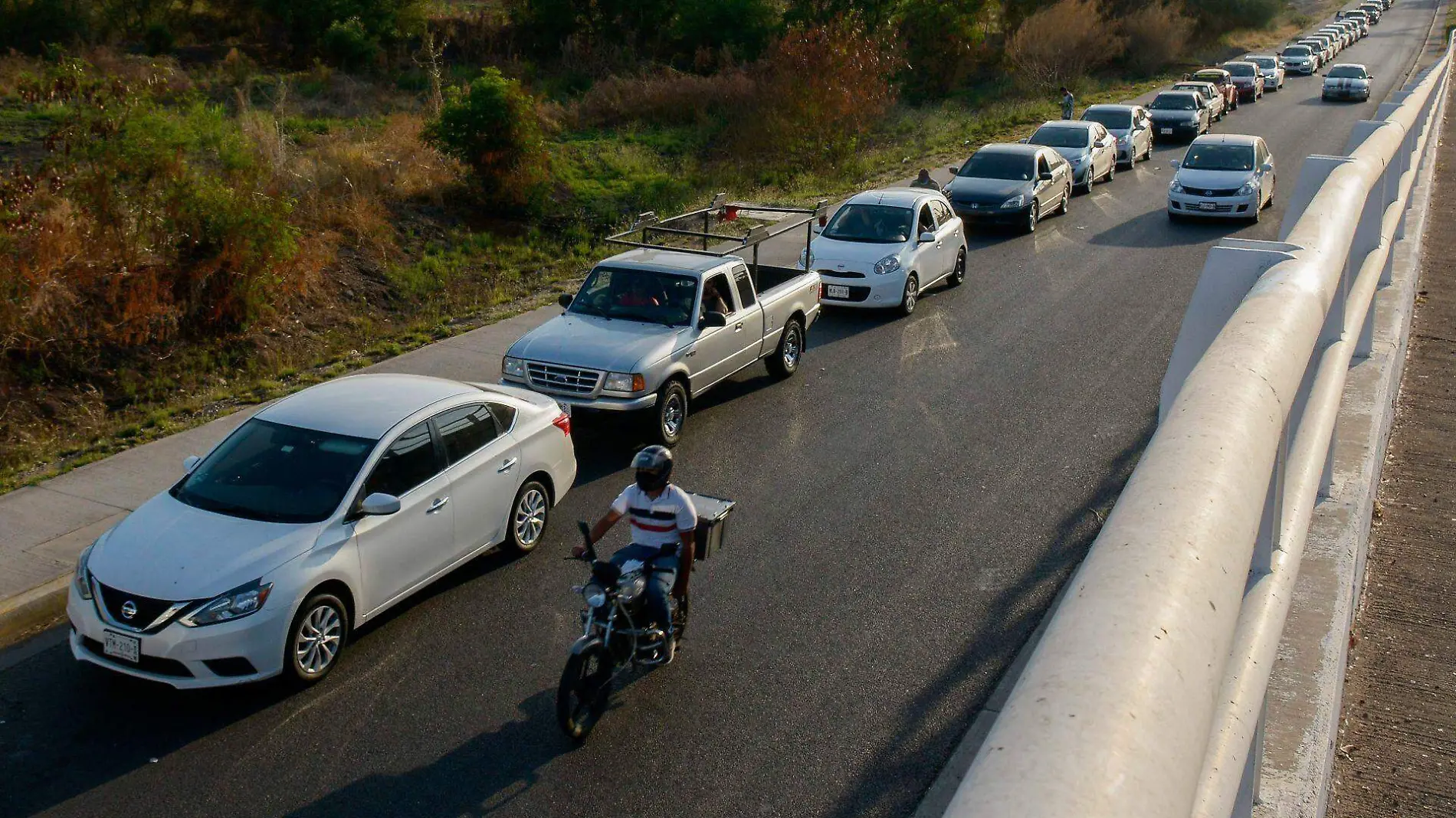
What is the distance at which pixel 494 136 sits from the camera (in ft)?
73.5

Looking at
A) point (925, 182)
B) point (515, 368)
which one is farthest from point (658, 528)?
point (925, 182)

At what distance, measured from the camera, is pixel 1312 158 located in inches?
268

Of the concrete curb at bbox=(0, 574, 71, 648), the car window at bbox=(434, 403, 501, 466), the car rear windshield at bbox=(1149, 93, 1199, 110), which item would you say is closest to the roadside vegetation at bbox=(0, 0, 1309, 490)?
the concrete curb at bbox=(0, 574, 71, 648)

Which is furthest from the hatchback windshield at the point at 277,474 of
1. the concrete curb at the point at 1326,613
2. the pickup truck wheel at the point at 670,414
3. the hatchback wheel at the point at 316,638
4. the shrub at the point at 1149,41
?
the shrub at the point at 1149,41

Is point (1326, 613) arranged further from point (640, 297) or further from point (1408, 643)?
point (640, 297)

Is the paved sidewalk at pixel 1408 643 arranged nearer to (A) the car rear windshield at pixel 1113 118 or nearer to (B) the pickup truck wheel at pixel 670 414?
(B) the pickup truck wheel at pixel 670 414

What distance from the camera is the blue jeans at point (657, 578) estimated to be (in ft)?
24.9

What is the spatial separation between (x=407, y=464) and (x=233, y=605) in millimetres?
1745

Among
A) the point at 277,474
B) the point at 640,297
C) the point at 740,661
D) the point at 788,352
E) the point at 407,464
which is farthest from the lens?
the point at 788,352

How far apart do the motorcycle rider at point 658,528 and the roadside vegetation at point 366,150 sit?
6.70 meters

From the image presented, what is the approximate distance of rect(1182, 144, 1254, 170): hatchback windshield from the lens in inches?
959

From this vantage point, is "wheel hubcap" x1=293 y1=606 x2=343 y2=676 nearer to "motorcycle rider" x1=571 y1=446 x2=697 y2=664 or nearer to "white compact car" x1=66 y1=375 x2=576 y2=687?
"white compact car" x1=66 y1=375 x2=576 y2=687

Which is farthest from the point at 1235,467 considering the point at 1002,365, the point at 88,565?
the point at 1002,365

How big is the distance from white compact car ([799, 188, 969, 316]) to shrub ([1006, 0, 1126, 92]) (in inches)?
1238
